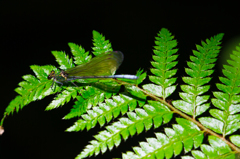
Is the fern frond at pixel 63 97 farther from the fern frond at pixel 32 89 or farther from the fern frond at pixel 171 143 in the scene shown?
the fern frond at pixel 171 143

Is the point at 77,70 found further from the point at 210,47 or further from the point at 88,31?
the point at 88,31

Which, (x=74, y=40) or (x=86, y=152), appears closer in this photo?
(x=86, y=152)

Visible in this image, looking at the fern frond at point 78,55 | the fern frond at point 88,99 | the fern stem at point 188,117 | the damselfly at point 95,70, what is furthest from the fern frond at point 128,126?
the fern frond at point 78,55

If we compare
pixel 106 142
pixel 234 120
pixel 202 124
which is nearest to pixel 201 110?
pixel 202 124

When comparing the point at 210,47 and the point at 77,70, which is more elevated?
the point at 210,47

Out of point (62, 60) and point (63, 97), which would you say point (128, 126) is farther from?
point (62, 60)
